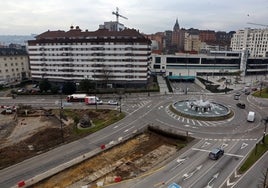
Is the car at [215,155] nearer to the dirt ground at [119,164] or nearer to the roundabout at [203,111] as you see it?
the dirt ground at [119,164]

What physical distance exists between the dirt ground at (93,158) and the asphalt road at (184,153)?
8.73 ft

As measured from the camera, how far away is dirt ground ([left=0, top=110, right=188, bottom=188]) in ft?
117

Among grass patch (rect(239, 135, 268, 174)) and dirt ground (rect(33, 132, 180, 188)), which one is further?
grass patch (rect(239, 135, 268, 174))

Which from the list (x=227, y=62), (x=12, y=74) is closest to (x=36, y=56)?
(x=12, y=74)

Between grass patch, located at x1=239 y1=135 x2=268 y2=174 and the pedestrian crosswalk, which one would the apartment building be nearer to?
the pedestrian crosswalk

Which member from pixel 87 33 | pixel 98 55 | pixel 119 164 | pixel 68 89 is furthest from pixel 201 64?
pixel 119 164

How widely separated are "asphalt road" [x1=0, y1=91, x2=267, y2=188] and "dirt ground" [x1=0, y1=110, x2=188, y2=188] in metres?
2.66

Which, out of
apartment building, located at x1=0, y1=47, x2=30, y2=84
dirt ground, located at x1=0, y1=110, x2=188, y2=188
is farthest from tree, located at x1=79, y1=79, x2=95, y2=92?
apartment building, located at x1=0, y1=47, x2=30, y2=84

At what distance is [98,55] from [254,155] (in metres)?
78.8

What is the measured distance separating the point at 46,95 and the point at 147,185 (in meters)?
70.1

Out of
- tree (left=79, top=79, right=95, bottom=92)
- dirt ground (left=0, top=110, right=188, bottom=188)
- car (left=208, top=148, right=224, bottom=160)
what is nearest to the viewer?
dirt ground (left=0, top=110, right=188, bottom=188)

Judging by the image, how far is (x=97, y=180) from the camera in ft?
115

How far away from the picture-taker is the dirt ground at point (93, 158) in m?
35.6

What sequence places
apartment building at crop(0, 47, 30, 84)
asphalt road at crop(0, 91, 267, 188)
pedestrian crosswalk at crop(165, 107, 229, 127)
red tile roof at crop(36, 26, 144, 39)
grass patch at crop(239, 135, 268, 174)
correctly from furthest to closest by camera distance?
apartment building at crop(0, 47, 30, 84) → red tile roof at crop(36, 26, 144, 39) → pedestrian crosswalk at crop(165, 107, 229, 127) → grass patch at crop(239, 135, 268, 174) → asphalt road at crop(0, 91, 267, 188)
